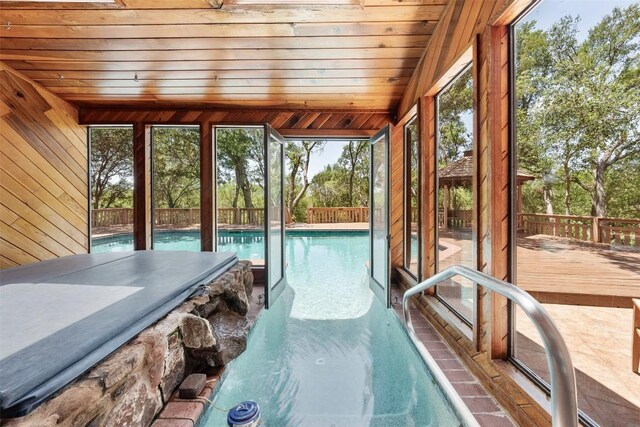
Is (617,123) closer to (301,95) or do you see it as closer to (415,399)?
(415,399)

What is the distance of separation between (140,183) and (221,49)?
2301mm

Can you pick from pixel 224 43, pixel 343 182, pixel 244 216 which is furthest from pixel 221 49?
pixel 343 182

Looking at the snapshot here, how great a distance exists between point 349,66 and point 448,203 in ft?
6.07

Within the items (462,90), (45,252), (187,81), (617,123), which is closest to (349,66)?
(462,90)

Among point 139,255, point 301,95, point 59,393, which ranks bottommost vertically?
point 59,393

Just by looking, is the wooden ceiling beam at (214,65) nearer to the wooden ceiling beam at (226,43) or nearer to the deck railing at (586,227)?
the wooden ceiling beam at (226,43)

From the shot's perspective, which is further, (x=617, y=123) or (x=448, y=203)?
(x=448, y=203)

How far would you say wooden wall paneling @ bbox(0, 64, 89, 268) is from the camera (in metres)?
3.18

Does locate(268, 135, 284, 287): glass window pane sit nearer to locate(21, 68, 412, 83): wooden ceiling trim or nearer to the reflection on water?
the reflection on water

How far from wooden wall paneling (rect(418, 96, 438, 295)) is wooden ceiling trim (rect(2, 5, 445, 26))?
0.88 m

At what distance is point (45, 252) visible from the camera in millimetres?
3574

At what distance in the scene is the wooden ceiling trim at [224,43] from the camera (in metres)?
2.67

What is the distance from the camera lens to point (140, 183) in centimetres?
401

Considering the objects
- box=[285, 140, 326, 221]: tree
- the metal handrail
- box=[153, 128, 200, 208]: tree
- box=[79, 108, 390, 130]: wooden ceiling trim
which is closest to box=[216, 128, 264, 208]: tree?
box=[153, 128, 200, 208]: tree
